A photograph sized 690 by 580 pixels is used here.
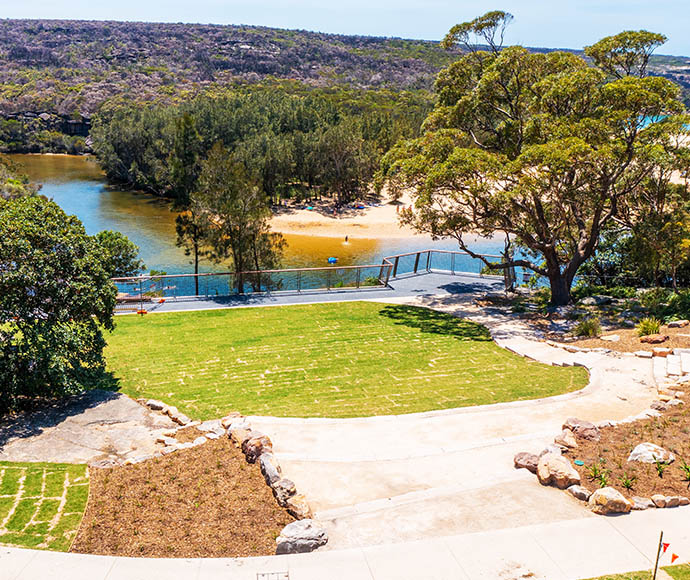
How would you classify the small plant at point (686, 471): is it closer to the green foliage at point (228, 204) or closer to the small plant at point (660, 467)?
the small plant at point (660, 467)

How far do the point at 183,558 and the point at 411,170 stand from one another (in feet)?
53.2

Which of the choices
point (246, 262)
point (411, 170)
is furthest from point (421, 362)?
point (246, 262)

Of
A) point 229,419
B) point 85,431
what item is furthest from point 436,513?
point 85,431

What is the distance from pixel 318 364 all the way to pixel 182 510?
7.80m

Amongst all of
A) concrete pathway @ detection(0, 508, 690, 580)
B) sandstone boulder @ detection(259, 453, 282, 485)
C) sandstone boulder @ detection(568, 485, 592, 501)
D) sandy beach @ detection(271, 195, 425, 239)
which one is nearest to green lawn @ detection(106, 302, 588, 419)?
sandstone boulder @ detection(259, 453, 282, 485)

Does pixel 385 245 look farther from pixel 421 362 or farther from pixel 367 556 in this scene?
pixel 367 556

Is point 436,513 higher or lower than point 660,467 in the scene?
lower

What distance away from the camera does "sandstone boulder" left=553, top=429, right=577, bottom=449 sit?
10625 mm

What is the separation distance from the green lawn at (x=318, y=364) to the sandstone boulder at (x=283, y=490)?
3916 millimetres

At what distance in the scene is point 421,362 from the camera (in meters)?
16.6

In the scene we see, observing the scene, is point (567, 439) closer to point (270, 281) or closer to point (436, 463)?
point (436, 463)

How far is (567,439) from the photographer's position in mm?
10781

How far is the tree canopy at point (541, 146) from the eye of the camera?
1934cm

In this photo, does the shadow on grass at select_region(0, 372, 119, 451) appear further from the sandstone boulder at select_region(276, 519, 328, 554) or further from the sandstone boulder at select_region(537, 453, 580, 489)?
the sandstone boulder at select_region(537, 453, 580, 489)
